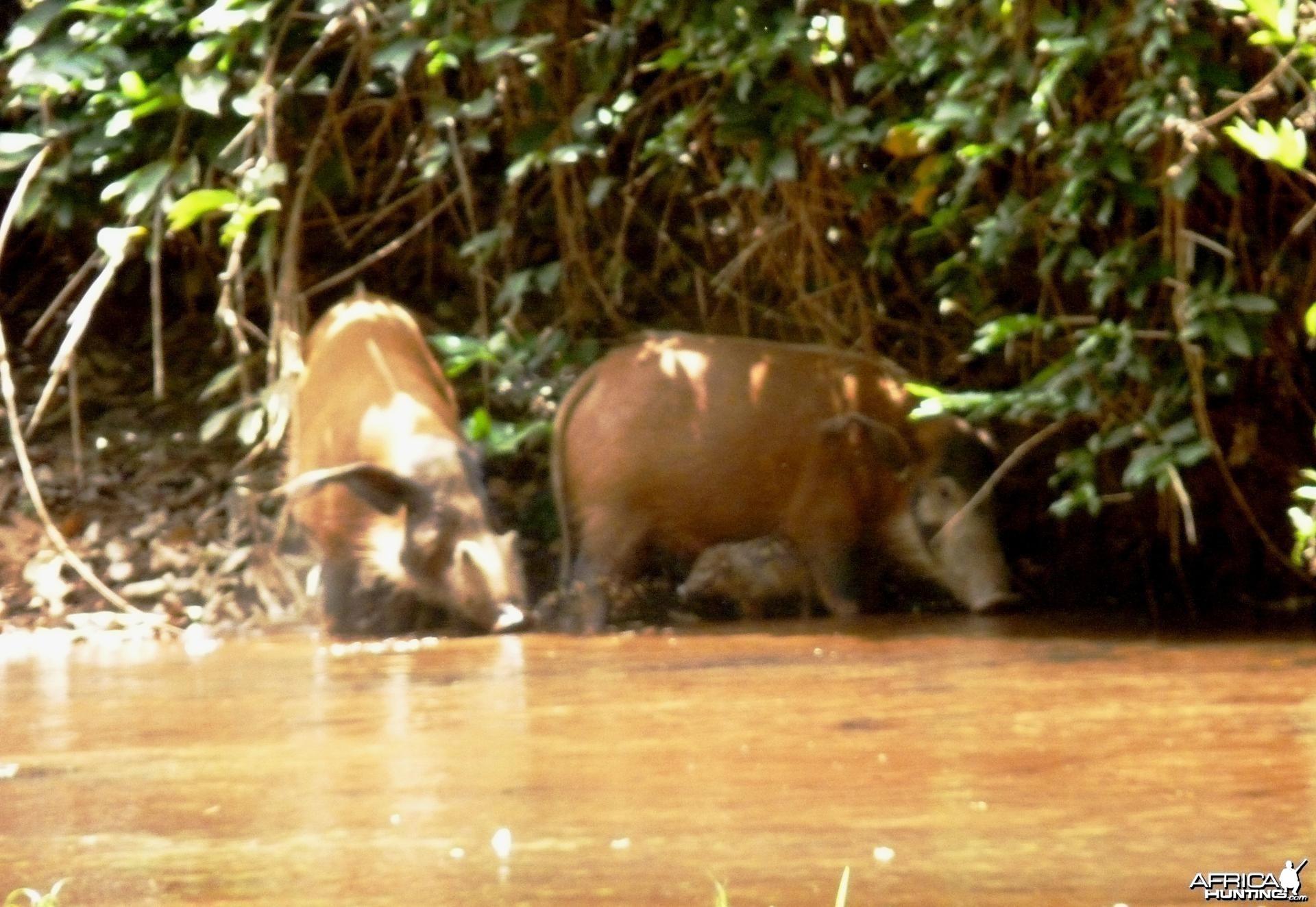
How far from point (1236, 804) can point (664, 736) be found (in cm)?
93

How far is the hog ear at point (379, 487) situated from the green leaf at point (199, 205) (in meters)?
0.77

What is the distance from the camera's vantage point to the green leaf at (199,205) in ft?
16.1

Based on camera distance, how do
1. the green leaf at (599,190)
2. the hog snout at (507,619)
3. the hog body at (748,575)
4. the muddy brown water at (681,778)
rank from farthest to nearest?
the hog body at (748,575) < the green leaf at (599,190) < the hog snout at (507,619) < the muddy brown water at (681,778)

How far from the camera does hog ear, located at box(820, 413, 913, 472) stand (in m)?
5.00

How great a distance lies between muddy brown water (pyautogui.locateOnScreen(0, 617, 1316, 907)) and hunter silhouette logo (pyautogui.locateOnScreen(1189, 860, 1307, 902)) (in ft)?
0.06

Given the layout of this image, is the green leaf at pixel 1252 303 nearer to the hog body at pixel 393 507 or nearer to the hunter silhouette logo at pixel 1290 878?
the hog body at pixel 393 507

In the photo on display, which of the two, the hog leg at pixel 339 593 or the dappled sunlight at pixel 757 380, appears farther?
the dappled sunlight at pixel 757 380

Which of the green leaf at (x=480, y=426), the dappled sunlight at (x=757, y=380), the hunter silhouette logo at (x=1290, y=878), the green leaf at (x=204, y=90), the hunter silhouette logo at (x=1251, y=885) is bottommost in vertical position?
the hunter silhouette logo at (x=1251, y=885)

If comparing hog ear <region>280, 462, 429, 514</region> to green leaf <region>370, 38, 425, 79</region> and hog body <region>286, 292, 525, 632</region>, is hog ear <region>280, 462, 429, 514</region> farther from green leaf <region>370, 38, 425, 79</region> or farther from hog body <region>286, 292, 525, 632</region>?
green leaf <region>370, 38, 425, 79</region>

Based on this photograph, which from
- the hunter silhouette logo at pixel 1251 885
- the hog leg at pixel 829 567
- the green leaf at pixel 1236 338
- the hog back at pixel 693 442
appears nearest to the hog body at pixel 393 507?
the hog back at pixel 693 442

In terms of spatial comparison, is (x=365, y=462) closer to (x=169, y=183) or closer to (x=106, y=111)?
(x=169, y=183)

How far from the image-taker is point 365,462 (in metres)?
4.99

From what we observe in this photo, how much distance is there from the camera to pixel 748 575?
18.1 feet

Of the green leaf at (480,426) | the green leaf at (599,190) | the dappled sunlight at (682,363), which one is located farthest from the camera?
the green leaf at (599,190)
